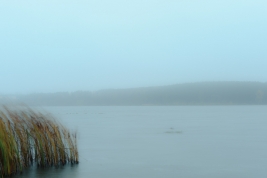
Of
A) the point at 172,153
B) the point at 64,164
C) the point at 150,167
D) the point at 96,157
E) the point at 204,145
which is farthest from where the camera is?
the point at 204,145

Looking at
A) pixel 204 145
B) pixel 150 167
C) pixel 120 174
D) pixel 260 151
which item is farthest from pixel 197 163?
pixel 204 145

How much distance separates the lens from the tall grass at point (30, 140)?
7.12m

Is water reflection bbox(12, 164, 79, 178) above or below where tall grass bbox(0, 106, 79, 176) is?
below

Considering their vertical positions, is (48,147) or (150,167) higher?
(48,147)

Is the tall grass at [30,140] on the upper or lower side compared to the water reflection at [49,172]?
upper

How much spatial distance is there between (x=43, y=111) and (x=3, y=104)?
1.01m

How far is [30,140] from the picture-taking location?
25.8 ft

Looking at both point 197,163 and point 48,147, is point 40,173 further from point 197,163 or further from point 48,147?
point 197,163

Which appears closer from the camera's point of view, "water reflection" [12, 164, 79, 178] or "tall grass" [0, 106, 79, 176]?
"tall grass" [0, 106, 79, 176]

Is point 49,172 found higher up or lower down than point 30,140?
lower down

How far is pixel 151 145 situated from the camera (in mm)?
14328

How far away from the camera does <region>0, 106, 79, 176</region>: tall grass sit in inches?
280

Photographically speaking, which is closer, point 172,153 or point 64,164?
point 64,164

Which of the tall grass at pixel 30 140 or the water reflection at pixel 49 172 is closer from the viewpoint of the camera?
the tall grass at pixel 30 140
